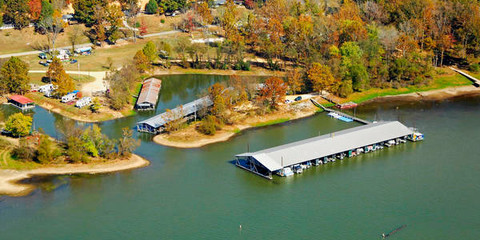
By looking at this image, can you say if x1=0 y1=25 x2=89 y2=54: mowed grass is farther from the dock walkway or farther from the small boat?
the dock walkway

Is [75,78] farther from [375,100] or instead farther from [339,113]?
[375,100]

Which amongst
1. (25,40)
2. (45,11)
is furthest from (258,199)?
(45,11)

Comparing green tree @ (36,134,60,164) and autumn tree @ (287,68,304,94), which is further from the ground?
autumn tree @ (287,68,304,94)

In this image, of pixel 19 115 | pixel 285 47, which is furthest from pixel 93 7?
pixel 19 115

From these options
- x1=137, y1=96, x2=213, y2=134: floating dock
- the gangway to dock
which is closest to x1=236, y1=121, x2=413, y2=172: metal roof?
the gangway to dock

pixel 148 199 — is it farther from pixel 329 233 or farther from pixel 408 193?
pixel 408 193

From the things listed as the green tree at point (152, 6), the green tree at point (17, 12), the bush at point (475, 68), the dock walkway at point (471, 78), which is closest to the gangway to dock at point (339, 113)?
the dock walkway at point (471, 78)
